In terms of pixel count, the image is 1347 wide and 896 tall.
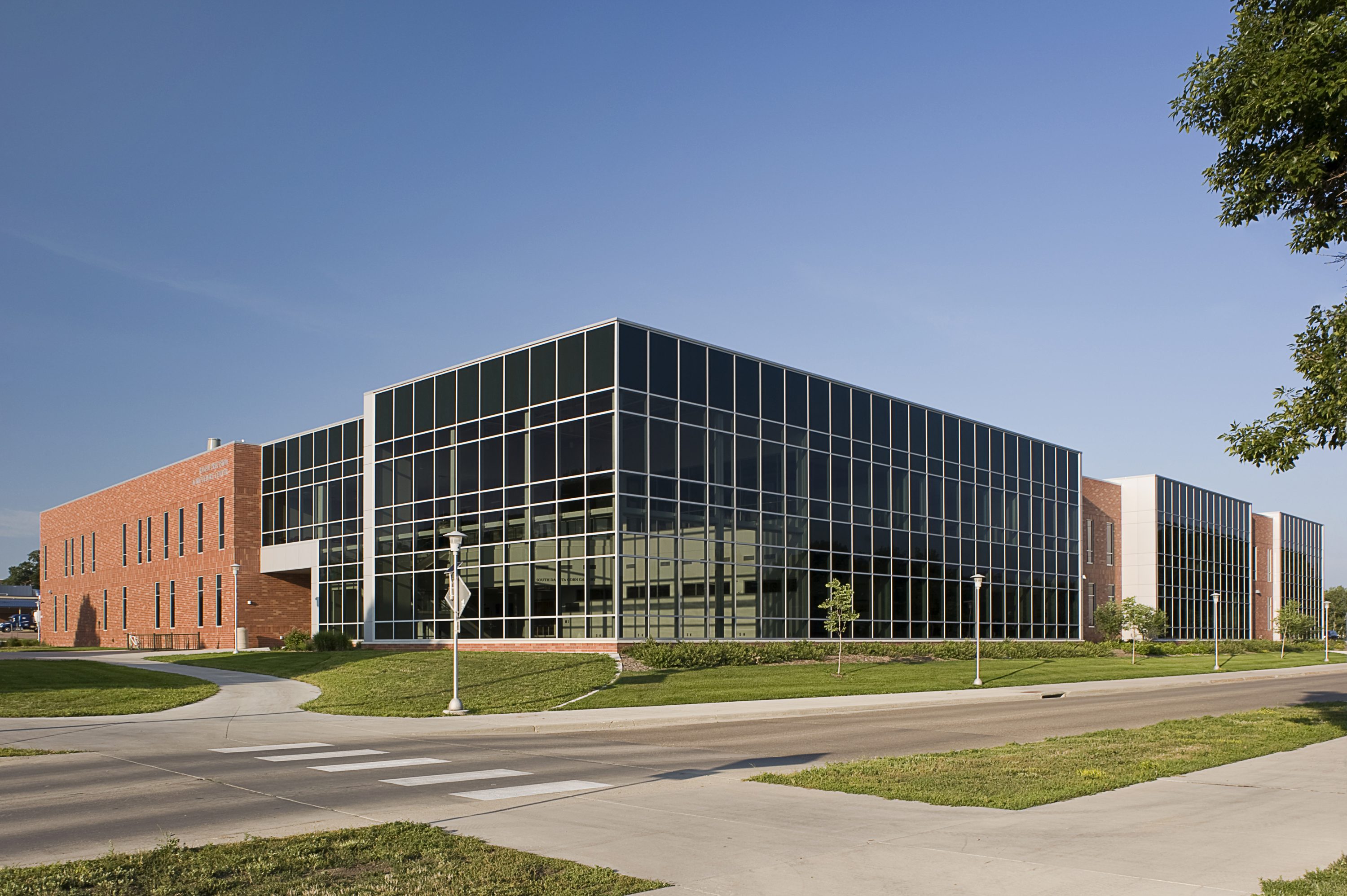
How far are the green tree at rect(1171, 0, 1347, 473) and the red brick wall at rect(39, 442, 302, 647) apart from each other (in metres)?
51.3

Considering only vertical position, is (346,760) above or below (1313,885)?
below

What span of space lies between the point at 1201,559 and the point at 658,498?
57778 millimetres

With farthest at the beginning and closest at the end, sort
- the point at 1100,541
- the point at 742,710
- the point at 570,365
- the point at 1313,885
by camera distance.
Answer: the point at 1100,541 → the point at 570,365 → the point at 742,710 → the point at 1313,885

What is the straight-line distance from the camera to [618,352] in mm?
37938

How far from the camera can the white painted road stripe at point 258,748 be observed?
16.9 meters

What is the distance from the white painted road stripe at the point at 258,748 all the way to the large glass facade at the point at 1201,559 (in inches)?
2701

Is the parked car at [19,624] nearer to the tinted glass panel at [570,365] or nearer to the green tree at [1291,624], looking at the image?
the tinted glass panel at [570,365]

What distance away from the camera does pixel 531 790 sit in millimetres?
12695

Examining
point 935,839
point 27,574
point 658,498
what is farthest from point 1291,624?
point 27,574

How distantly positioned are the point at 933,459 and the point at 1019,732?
34.4 metres

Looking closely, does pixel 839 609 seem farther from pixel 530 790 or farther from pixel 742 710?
pixel 530 790

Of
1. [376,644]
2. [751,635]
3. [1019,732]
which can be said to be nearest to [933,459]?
[751,635]

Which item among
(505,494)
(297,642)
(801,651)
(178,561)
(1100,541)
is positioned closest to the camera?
(505,494)

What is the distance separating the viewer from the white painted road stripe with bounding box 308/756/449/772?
14.5 meters
